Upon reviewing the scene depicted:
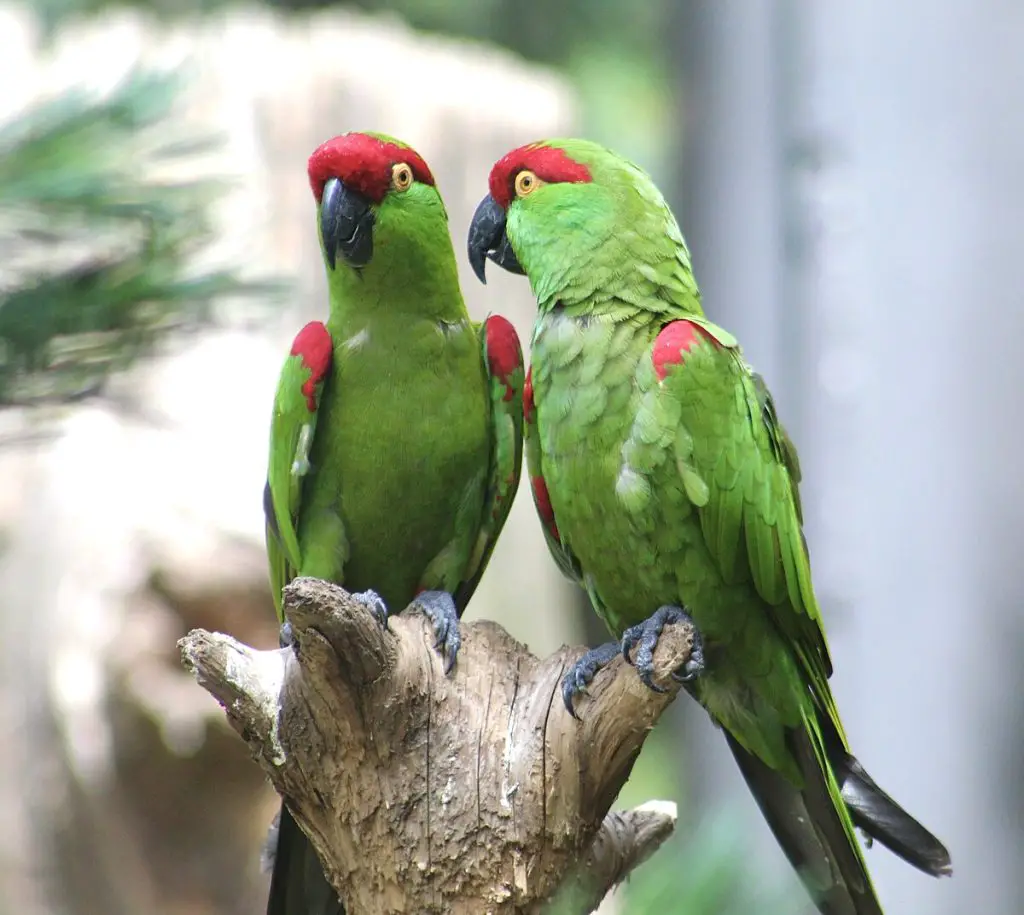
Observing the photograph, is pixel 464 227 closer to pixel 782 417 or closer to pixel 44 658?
pixel 782 417

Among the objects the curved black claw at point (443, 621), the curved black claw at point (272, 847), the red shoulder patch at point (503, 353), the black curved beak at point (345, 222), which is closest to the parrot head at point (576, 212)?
the red shoulder patch at point (503, 353)

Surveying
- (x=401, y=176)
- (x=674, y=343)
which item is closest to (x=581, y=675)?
(x=674, y=343)

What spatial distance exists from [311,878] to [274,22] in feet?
8.43

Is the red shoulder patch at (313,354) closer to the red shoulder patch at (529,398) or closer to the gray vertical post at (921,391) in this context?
the red shoulder patch at (529,398)

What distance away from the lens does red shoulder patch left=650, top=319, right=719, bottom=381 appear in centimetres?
155

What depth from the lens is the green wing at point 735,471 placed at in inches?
60.7

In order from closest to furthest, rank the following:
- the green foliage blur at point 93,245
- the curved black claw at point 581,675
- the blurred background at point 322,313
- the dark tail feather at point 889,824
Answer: the green foliage blur at point 93,245
the blurred background at point 322,313
the curved black claw at point 581,675
the dark tail feather at point 889,824

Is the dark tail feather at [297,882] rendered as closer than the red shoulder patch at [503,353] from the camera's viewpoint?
Yes

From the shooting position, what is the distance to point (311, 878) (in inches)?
66.1

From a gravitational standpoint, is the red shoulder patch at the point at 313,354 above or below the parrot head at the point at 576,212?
below

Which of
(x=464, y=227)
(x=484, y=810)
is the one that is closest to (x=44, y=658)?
(x=464, y=227)

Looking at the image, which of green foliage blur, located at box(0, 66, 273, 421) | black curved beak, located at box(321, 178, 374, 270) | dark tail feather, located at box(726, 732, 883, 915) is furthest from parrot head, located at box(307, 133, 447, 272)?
dark tail feather, located at box(726, 732, 883, 915)

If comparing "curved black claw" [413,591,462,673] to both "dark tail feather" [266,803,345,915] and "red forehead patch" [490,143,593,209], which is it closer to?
"dark tail feather" [266,803,345,915]

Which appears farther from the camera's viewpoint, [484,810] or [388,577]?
[388,577]
